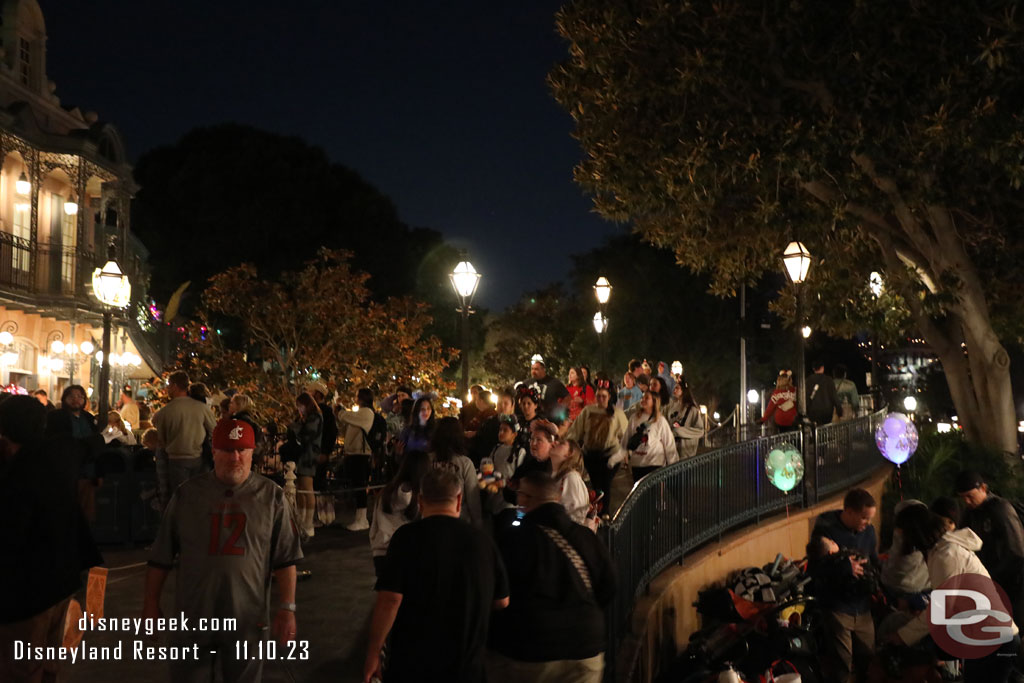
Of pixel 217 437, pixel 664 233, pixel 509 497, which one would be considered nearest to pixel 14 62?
pixel 664 233

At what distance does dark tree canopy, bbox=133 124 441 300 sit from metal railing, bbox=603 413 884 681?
1152 inches

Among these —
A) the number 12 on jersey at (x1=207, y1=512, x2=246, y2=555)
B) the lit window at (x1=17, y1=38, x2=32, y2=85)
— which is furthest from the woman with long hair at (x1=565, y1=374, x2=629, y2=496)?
the lit window at (x1=17, y1=38, x2=32, y2=85)

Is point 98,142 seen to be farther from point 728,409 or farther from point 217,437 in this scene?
point 728,409

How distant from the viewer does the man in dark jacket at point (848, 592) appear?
777cm

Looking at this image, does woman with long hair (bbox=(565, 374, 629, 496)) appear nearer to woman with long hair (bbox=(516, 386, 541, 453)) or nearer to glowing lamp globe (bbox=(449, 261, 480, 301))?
woman with long hair (bbox=(516, 386, 541, 453))

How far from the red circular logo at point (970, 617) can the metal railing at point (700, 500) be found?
2.42m

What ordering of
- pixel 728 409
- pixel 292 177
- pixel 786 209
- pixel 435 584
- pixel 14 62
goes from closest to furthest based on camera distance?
pixel 435 584, pixel 786 209, pixel 14 62, pixel 292 177, pixel 728 409

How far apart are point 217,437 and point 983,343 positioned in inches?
590

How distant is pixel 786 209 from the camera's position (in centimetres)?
1686

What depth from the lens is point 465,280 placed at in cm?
1400

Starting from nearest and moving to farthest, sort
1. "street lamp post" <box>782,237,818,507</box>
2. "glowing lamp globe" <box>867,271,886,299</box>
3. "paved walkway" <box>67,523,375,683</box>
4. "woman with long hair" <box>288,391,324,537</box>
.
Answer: "paved walkway" <box>67,523,375,683</box> → "woman with long hair" <box>288,391,324,537</box> → "street lamp post" <box>782,237,818,507</box> → "glowing lamp globe" <box>867,271,886,299</box>

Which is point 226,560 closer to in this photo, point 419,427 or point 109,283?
point 419,427

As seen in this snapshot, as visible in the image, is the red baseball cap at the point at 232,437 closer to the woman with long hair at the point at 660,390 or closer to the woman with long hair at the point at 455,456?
the woman with long hair at the point at 455,456

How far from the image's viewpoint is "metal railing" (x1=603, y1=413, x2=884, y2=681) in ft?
24.5
